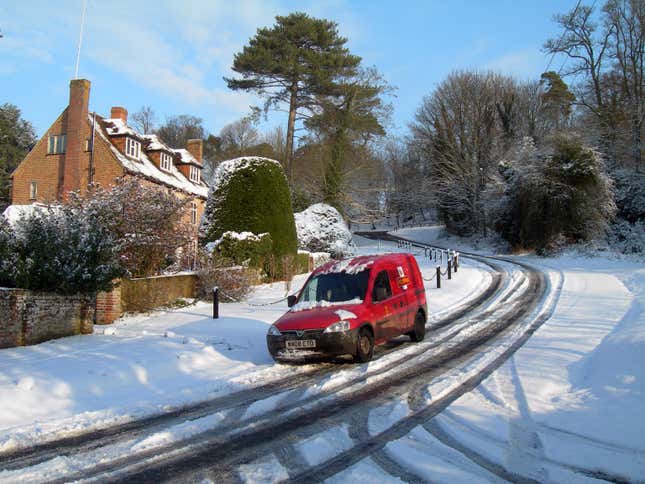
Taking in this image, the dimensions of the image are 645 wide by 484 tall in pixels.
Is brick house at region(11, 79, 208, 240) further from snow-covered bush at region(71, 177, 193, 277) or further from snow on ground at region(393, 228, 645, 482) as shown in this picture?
snow on ground at region(393, 228, 645, 482)

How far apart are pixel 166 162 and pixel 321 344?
104ft

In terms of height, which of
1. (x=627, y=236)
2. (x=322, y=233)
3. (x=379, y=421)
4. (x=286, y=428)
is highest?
(x=627, y=236)

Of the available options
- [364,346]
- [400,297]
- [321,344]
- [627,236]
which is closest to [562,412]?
[364,346]

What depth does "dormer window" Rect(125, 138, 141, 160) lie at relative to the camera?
32.8 metres

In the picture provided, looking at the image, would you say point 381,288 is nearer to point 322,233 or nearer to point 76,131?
point 322,233

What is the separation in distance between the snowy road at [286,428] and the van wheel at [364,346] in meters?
0.21

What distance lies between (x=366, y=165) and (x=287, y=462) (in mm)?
35729

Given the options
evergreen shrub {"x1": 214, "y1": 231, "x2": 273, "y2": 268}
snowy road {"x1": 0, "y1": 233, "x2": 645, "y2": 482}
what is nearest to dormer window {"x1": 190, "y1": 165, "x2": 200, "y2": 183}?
evergreen shrub {"x1": 214, "y1": 231, "x2": 273, "y2": 268}

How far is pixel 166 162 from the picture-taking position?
37.2 m

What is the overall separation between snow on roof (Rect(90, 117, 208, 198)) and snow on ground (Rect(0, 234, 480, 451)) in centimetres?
1769

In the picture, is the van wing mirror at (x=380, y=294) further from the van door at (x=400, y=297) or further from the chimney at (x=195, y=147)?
the chimney at (x=195, y=147)

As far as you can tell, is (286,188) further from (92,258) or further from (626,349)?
(626,349)

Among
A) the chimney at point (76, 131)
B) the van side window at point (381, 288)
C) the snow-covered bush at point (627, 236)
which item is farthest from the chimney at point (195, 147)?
the van side window at point (381, 288)

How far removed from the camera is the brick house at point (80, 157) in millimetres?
31281
